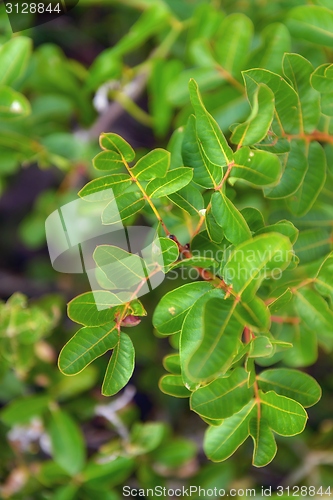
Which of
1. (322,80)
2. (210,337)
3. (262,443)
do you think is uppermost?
(322,80)

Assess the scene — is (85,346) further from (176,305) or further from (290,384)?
(290,384)

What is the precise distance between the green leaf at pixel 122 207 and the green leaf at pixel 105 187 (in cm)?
Result: 1

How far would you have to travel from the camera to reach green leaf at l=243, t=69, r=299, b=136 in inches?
23.0

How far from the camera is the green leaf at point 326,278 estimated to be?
614 millimetres

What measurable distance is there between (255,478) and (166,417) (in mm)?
314

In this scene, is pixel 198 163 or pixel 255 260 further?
pixel 198 163

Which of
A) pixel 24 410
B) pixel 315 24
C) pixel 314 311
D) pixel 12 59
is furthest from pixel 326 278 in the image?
pixel 24 410

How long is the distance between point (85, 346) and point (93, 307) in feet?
0.15

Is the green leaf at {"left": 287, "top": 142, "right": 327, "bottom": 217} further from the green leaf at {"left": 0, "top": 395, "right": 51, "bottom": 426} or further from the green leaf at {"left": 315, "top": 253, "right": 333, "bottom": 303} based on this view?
the green leaf at {"left": 0, "top": 395, "right": 51, "bottom": 426}

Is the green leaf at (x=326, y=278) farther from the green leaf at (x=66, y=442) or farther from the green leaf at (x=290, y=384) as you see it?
the green leaf at (x=66, y=442)

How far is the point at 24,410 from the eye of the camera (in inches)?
44.1

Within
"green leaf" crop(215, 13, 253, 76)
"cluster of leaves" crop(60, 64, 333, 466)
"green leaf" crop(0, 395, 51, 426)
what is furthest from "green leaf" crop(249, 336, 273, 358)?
"green leaf" crop(0, 395, 51, 426)

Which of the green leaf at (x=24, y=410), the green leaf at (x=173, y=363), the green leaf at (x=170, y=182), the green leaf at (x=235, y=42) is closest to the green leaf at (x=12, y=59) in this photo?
the green leaf at (x=235, y=42)

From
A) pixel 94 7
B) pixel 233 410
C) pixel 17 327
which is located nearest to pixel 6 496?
pixel 17 327
